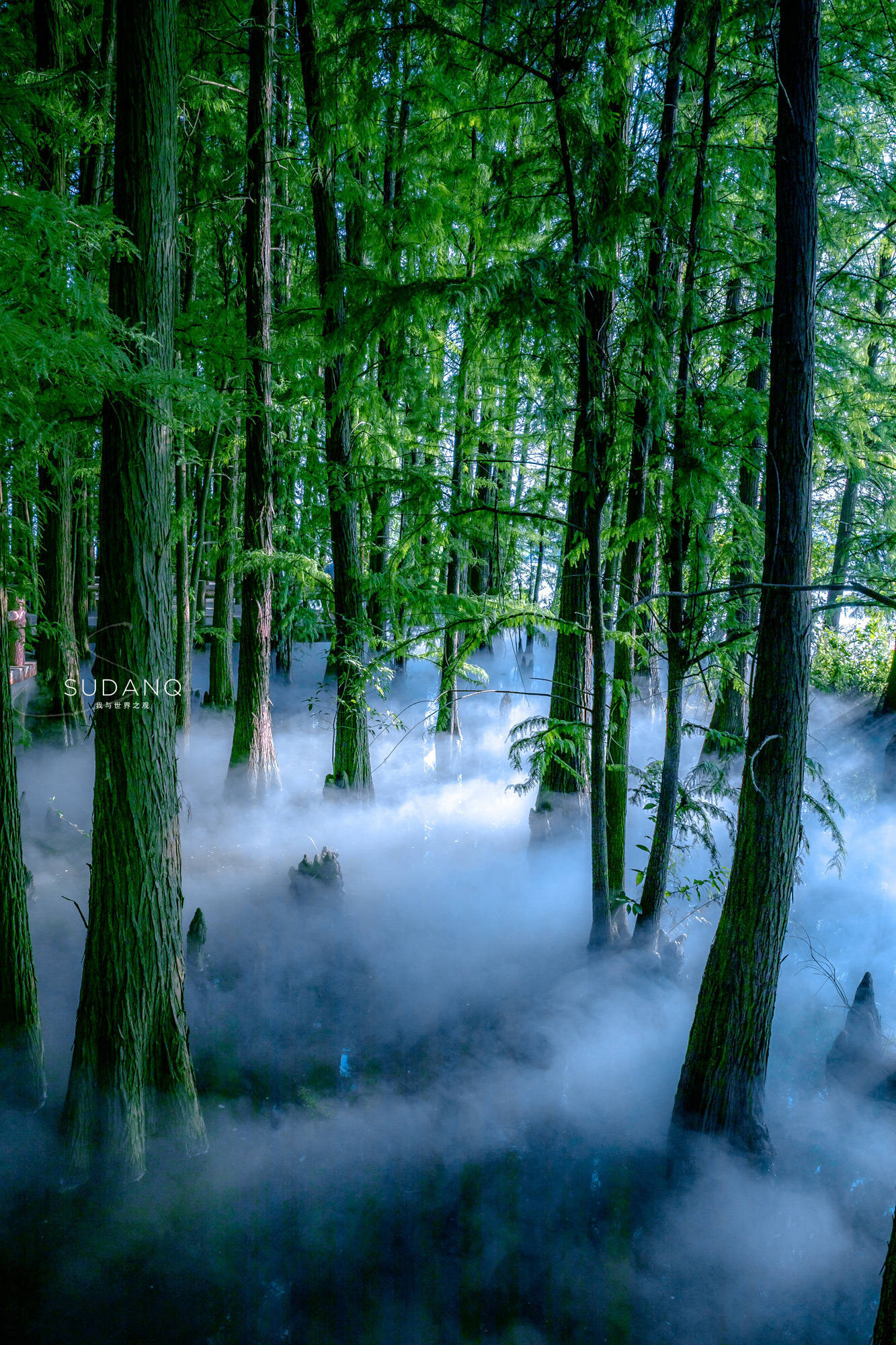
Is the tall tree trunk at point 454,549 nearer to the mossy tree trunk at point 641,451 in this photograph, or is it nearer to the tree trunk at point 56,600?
the mossy tree trunk at point 641,451

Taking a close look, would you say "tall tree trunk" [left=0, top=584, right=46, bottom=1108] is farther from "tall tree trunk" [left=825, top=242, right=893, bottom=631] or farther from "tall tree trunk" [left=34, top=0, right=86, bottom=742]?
"tall tree trunk" [left=825, top=242, right=893, bottom=631]

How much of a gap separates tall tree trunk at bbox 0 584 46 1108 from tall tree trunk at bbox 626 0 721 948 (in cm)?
495

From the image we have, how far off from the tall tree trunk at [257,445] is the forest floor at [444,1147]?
1660 millimetres

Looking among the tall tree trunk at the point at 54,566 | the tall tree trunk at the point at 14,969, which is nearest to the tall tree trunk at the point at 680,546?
the tall tree trunk at the point at 14,969

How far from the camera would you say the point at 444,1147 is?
555 cm

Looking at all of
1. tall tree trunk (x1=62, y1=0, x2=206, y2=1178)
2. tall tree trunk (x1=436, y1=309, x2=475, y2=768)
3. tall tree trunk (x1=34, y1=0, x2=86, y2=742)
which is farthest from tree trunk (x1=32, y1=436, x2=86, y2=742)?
tall tree trunk (x1=62, y1=0, x2=206, y2=1178)

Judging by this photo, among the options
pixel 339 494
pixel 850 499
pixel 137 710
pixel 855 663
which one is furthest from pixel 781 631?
pixel 855 663

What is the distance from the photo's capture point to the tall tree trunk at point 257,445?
31.9 ft

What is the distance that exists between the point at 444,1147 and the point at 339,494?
7.12 meters

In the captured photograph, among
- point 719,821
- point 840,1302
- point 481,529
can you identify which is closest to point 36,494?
point 481,529

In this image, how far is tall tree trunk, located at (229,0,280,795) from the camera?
9719 millimetres

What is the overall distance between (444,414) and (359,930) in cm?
759

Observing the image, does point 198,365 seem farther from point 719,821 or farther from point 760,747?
point 719,821

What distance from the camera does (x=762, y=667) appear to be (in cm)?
480
